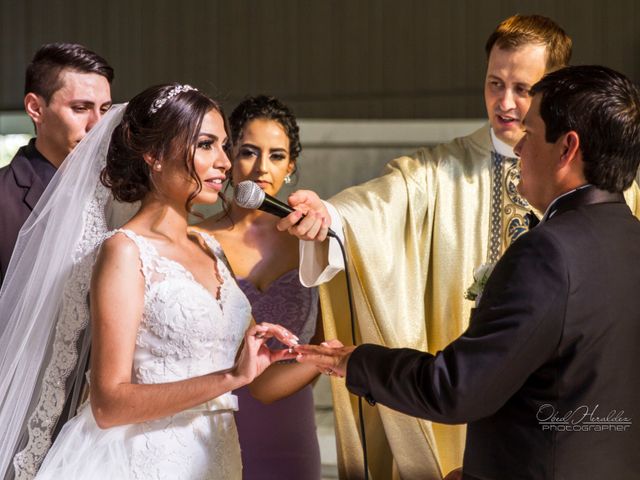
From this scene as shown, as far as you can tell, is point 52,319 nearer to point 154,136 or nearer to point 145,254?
point 145,254

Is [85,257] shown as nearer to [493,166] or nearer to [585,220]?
[585,220]

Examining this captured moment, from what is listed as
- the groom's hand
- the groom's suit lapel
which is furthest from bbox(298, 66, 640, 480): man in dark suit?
the groom's hand

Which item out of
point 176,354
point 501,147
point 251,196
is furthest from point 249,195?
point 501,147

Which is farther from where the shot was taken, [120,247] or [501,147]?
[501,147]

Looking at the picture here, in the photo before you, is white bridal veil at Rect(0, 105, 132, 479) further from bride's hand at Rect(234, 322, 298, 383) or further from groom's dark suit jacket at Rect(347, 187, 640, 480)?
groom's dark suit jacket at Rect(347, 187, 640, 480)

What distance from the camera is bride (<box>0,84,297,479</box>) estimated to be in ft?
7.04

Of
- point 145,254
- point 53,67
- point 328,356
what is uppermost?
point 53,67

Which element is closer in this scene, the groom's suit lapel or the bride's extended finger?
the groom's suit lapel

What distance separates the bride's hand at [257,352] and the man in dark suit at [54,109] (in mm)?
981

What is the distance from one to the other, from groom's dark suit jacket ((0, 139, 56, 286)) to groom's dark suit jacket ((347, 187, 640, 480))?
1.30 metres

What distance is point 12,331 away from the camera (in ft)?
7.98

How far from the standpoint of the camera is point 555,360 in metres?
1.94

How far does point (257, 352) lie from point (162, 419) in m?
0.27

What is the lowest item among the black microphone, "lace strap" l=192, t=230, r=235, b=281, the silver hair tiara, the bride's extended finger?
the bride's extended finger
